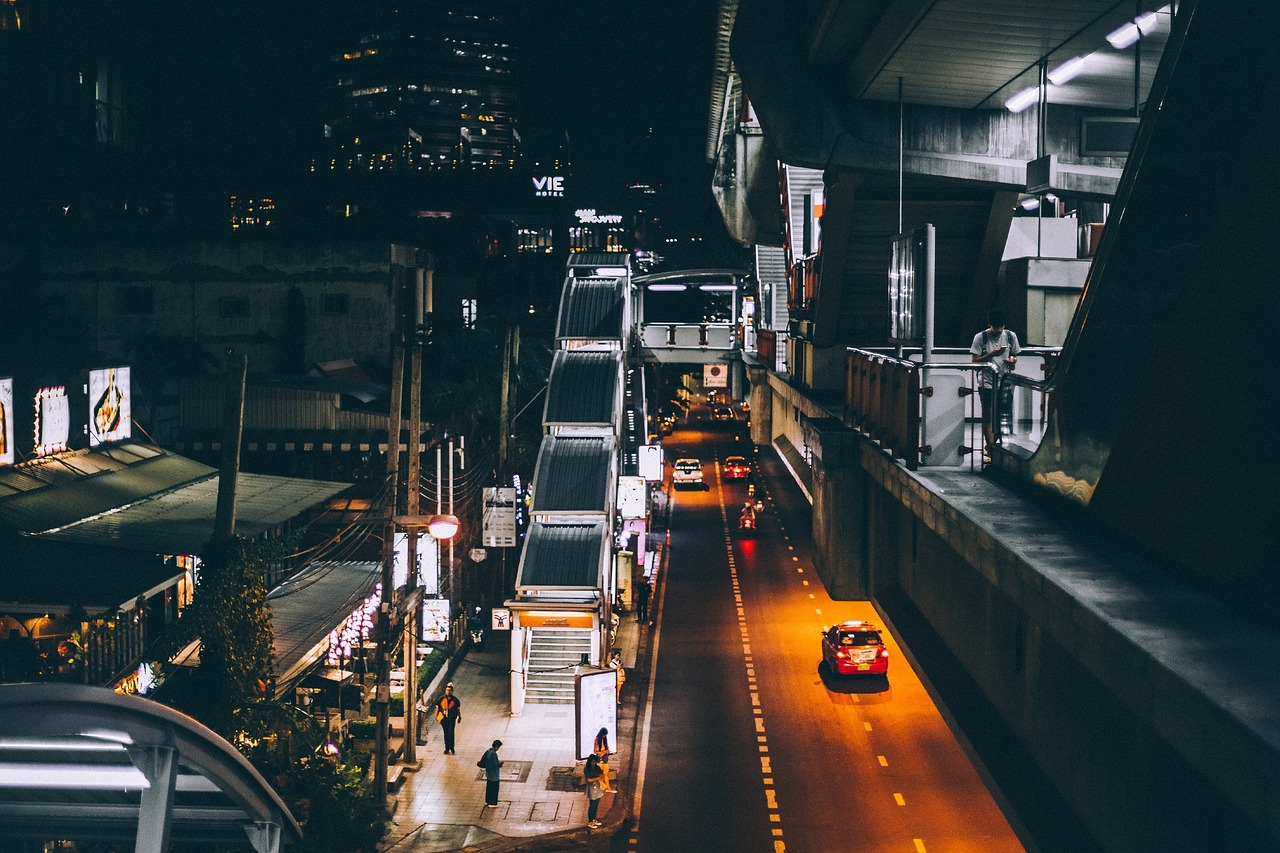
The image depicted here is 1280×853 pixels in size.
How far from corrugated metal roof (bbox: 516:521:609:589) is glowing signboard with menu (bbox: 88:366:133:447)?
11.1m

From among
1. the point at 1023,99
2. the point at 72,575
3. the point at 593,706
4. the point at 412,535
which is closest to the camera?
the point at 1023,99

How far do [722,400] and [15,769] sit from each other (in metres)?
119

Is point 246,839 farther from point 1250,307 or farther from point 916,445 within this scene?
point 916,445

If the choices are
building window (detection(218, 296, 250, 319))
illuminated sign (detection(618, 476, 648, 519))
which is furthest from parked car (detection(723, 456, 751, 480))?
building window (detection(218, 296, 250, 319))

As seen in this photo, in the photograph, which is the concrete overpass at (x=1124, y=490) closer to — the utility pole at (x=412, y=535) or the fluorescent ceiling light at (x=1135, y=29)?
the fluorescent ceiling light at (x=1135, y=29)

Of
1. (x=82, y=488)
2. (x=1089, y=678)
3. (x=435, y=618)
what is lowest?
(x=435, y=618)

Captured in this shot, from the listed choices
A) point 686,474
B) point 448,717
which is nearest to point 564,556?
point 448,717

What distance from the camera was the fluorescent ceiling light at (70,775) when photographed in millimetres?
5102

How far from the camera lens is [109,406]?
88.4 ft

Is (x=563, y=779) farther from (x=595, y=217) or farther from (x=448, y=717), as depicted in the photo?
(x=595, y=217)

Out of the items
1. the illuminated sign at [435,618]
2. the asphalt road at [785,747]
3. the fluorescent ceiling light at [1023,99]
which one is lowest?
the asphalt road at [785,747]

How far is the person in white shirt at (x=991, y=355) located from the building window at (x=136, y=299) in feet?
123

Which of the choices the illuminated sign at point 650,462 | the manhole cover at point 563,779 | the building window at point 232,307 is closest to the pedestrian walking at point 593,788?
the manhole cover at point 563,779

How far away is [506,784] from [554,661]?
6.62 m
